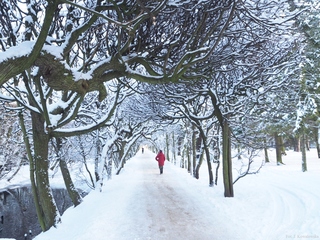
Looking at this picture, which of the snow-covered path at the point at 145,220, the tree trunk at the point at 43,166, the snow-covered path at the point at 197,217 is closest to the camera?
the snow-covered path at the point at 197,217

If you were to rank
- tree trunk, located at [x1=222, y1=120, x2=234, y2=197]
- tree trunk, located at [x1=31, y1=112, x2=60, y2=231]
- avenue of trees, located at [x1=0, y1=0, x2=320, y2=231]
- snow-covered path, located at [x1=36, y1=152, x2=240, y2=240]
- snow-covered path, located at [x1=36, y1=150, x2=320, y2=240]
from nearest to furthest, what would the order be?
avenue of trees, located at [x1=0, y1=0, x2=320, y2=231]
snow-covered path, located at [x1=36, y1=150, x2=320, y2=240]
snow-covered path, located at [x1=36, y1=152, x2=240, y2=240]
tree trunk, located at [x1=31, y1=112, x2=60, y2=231]
tree trunk, located at [x1=222, y1=120, x2=234, y2=197]

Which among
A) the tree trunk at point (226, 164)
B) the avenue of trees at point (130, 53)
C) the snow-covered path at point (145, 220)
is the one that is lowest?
the snow-covered path at point (145, 220)

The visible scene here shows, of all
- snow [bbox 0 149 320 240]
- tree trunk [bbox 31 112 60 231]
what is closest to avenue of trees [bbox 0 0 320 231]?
tree trunk [bbox 31 112 60 231]

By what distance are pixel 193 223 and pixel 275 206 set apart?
9.39ft

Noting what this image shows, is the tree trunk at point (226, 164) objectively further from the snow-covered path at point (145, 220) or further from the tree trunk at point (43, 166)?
the tree trunk at point (43, 166)

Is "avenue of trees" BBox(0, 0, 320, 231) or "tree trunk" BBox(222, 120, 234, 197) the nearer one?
"avenue of trees" BBox(0, 0, 320, 231)

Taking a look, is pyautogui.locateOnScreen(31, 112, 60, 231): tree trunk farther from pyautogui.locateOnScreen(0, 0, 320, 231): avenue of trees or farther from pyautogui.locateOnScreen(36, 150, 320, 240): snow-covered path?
pyautogui.locateOnScreen(36, 150, 320, 240): snow-covered path

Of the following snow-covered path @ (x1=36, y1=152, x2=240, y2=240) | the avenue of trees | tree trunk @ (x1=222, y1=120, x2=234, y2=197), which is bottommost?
snow-covered path @ (x1=36, y1=152, x2=240, y2=240)

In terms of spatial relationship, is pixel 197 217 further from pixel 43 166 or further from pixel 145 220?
pixel 43 166

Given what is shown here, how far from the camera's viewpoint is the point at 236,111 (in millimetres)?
9148

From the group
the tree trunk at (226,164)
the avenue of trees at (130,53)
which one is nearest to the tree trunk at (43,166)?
the avenue of trees at (130,53)

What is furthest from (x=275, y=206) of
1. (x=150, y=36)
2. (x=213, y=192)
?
(x=150, y=36)

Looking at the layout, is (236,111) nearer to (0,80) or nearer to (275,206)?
(275,206)

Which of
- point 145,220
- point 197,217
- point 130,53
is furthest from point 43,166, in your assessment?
point 197,217
